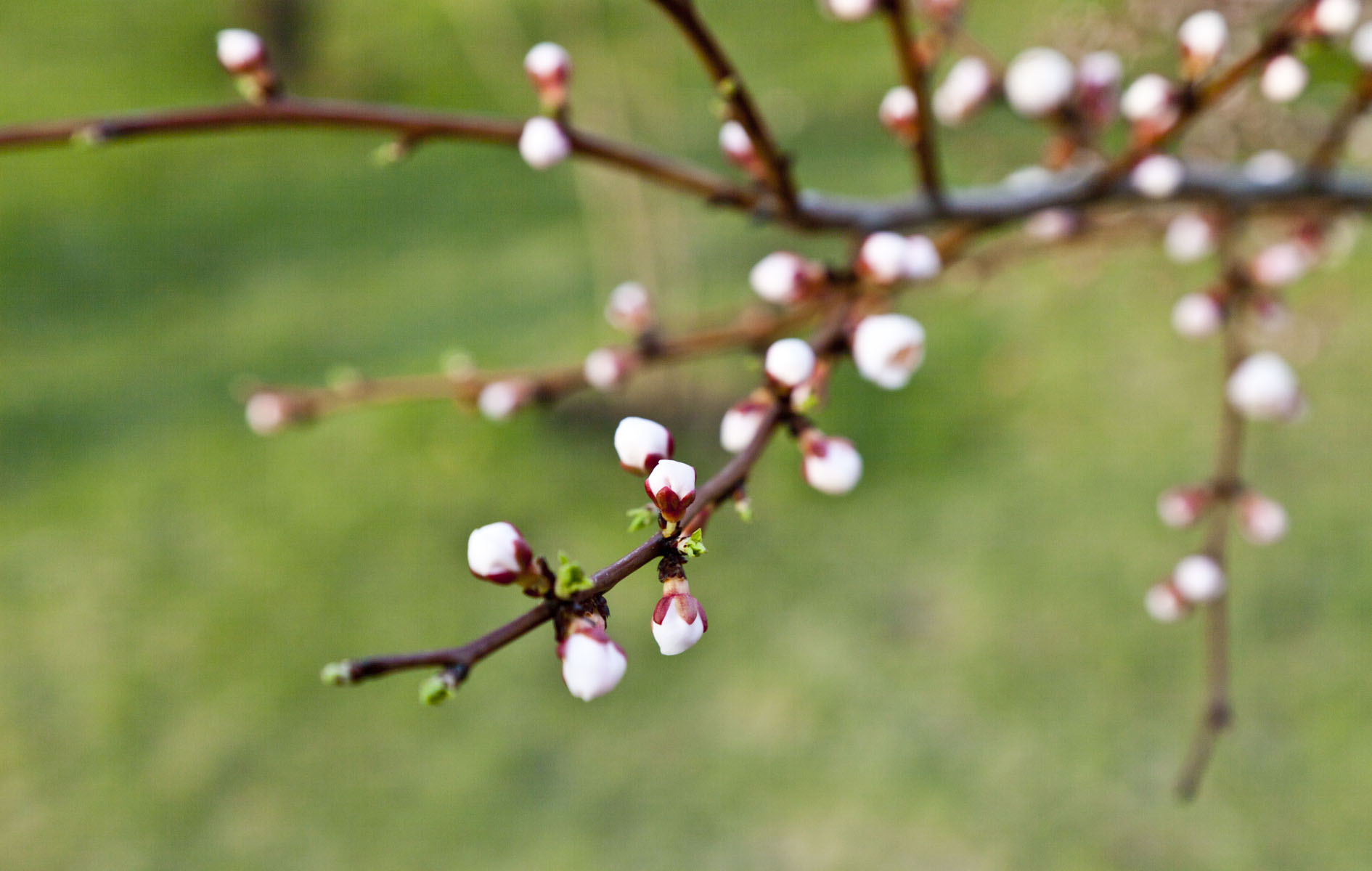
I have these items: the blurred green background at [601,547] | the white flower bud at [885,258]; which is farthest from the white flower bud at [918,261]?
the blurred green background at [601,547]

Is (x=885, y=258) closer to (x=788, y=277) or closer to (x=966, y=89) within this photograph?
(x=788, y=277)

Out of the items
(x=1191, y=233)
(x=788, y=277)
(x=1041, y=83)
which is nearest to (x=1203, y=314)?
(x=1191, y=233)

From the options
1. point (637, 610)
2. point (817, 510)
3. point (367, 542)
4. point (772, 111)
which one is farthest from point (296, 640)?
point (772, 111)

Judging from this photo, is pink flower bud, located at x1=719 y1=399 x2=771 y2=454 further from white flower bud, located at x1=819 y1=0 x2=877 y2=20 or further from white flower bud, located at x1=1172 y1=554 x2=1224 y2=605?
white flower bud, located at x1=1172 y1=554 x2=1224 y2=605

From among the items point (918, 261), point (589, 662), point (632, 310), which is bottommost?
point (589, 662)

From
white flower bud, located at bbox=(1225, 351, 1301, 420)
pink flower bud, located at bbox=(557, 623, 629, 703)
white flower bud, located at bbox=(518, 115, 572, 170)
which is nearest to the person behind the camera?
pink flower bud, located at bbox=(557, 623, 629, 703)

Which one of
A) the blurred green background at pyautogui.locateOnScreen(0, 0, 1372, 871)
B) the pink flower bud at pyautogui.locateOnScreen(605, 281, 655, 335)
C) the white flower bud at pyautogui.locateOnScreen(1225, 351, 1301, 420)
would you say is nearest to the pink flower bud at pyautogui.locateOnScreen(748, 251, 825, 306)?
the pink flower bud at pyautogui.locateOnScreen(605, 281, 655, 335)

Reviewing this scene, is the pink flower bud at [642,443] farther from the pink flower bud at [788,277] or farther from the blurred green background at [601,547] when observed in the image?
the blurred green background at [601,547]
